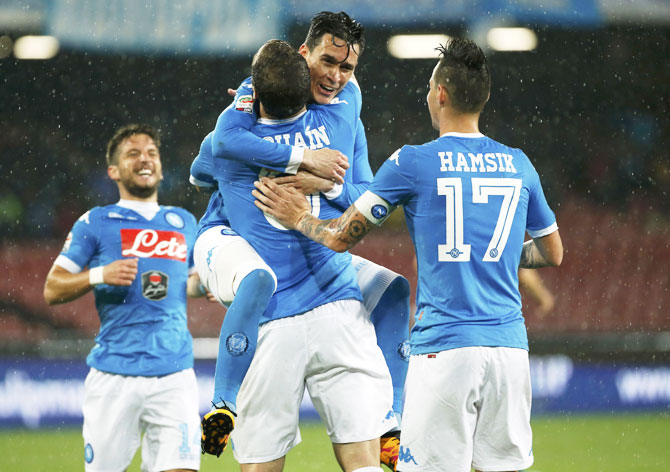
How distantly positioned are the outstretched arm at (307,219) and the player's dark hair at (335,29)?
2.00 feet

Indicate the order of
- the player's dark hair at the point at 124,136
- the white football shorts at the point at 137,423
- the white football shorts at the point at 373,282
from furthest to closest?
1. the player's dark hair at the point at 124,136
2. the white football shorts at the point at 137,423
3. the white football shorts at the point at 373,282

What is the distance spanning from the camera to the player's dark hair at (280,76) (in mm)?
3131

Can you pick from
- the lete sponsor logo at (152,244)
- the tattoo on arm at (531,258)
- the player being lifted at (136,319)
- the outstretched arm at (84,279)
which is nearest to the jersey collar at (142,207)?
the player being lifted at (136,319)

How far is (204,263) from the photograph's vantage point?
10.9ft

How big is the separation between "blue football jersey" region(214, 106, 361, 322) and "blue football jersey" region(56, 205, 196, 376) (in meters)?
1.53

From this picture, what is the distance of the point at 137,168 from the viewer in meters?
5.00

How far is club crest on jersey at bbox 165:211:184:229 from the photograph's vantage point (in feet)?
16.4

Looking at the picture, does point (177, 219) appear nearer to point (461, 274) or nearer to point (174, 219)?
point (174, 219)

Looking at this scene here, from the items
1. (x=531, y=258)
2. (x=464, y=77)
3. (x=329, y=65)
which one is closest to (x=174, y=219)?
(x=329, y=65)

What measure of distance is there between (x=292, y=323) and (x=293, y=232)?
1.12ft

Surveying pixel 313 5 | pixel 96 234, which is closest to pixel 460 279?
pixel 96 234

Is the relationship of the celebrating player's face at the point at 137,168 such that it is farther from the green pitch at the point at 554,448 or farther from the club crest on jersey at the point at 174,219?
the green pitch at the point at 554,448

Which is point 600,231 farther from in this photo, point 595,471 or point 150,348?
point 150,348

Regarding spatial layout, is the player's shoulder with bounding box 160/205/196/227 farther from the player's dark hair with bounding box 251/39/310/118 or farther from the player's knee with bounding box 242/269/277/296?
the player's knee with bounding box 242/269/277/296
